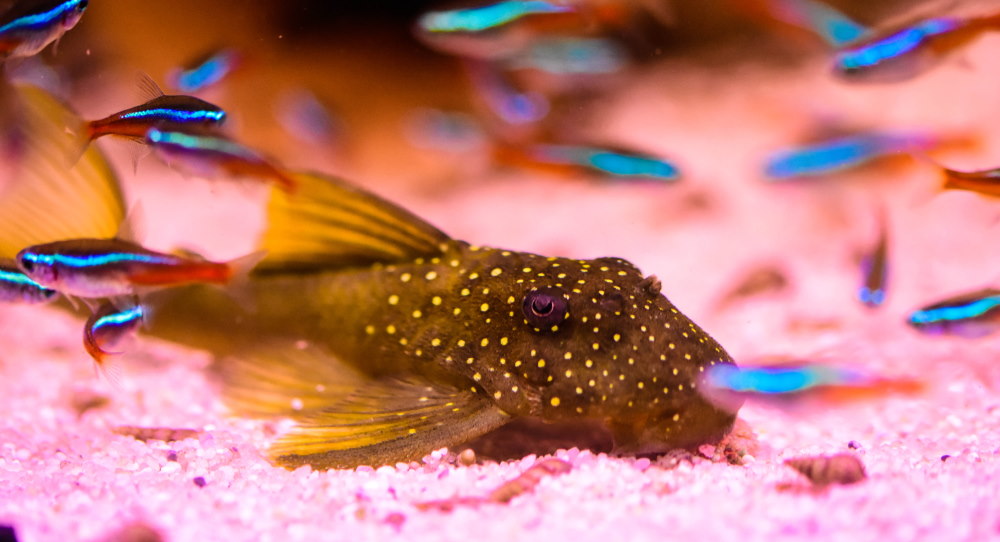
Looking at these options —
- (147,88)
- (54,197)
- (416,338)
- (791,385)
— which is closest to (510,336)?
(416,338)

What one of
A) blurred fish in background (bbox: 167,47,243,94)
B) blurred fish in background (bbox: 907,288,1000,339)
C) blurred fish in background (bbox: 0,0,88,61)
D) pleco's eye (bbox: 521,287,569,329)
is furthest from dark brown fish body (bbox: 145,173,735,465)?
blurred fish in background (bbox: 0,0,88,61)

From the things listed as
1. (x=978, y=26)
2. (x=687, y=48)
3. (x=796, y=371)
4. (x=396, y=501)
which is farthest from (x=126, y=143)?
(x=687, y=48)

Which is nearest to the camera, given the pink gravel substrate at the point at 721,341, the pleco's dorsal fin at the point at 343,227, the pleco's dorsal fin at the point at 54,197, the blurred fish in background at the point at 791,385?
the pink gravel substrate at the point at 721,341

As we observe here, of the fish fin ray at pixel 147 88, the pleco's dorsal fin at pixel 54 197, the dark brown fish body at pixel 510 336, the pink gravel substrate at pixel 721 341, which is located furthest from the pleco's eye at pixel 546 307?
the pleco's dorsal fin at pixel 54 197

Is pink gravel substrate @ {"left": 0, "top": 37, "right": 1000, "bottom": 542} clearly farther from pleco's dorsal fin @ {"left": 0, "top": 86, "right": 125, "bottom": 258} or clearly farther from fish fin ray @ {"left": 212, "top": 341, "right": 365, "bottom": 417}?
pleco's dorsal fin @ {"left": 0, "top": 86, "right": 125, "bottom": 258}

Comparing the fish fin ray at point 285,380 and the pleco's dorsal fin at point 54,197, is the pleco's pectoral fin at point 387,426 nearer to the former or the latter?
the fish fin ray at point 285,380
